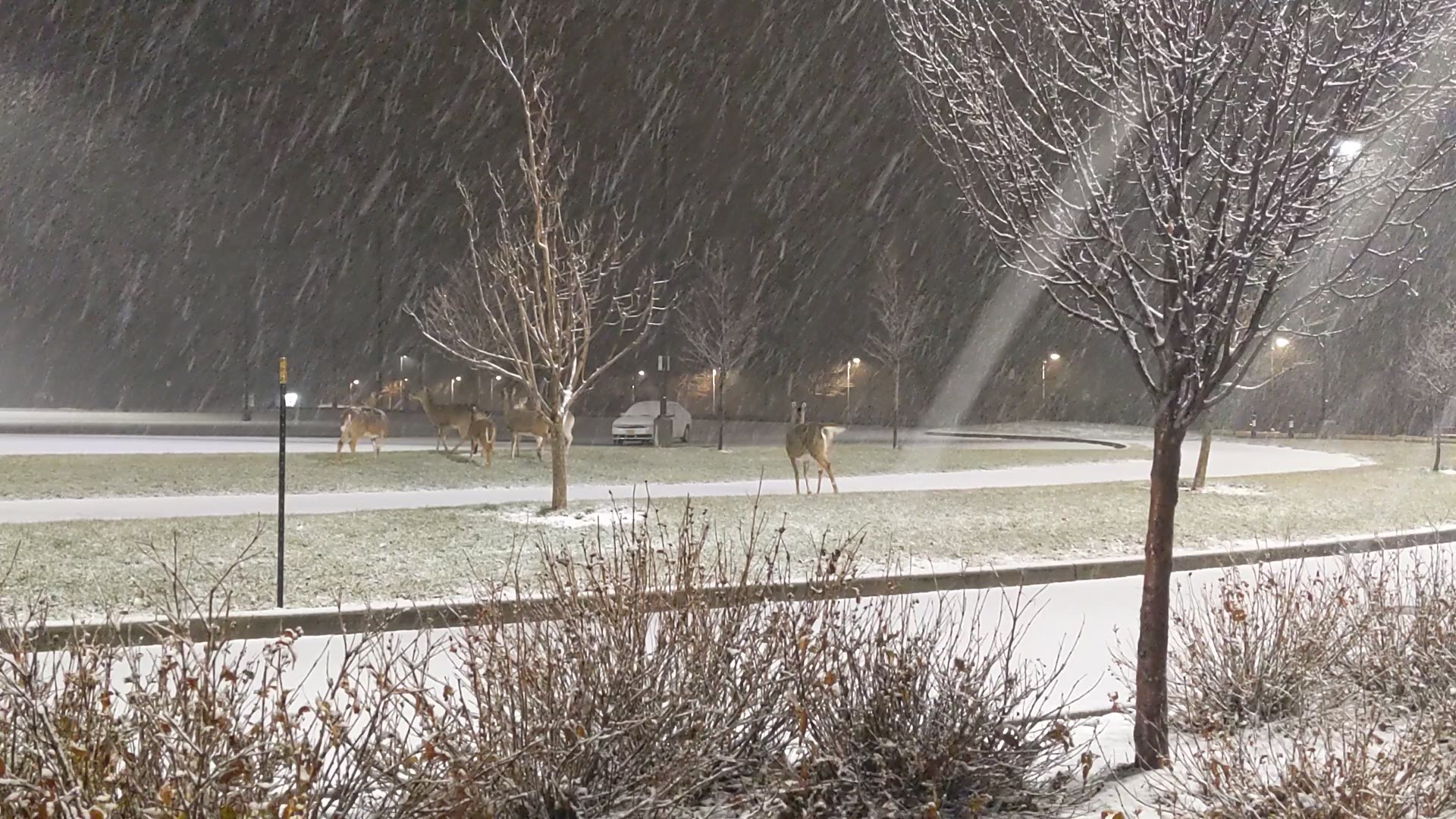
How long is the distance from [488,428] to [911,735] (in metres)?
17.7

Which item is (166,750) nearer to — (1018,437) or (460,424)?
(460,424)

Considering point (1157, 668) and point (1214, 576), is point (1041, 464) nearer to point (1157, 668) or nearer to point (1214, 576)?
point (1214, 576)

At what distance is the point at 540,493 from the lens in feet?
57.6

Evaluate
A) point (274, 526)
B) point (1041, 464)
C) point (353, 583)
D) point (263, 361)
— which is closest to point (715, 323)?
point (1041, 464)

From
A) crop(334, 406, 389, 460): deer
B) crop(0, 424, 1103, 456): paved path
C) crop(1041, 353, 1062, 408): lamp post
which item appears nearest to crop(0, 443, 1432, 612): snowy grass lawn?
crop(334, 406, 389, 460): deer

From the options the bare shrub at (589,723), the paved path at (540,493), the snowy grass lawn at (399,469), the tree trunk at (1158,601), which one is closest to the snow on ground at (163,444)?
the snowy grass lawn at (399,469)

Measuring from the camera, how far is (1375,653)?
5859 mm

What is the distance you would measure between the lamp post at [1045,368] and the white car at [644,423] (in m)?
30.3

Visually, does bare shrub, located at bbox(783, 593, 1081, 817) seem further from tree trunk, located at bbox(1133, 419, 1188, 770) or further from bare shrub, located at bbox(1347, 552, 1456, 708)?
bare shrub, located at bbox(1347, 552, 1456, 708)

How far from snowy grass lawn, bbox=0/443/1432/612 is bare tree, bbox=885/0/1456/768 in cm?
270

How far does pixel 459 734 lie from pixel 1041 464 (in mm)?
22880

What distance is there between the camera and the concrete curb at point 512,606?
4754mm

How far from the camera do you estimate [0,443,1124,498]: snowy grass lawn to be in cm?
1736

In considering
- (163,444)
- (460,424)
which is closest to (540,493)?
(460,424)
